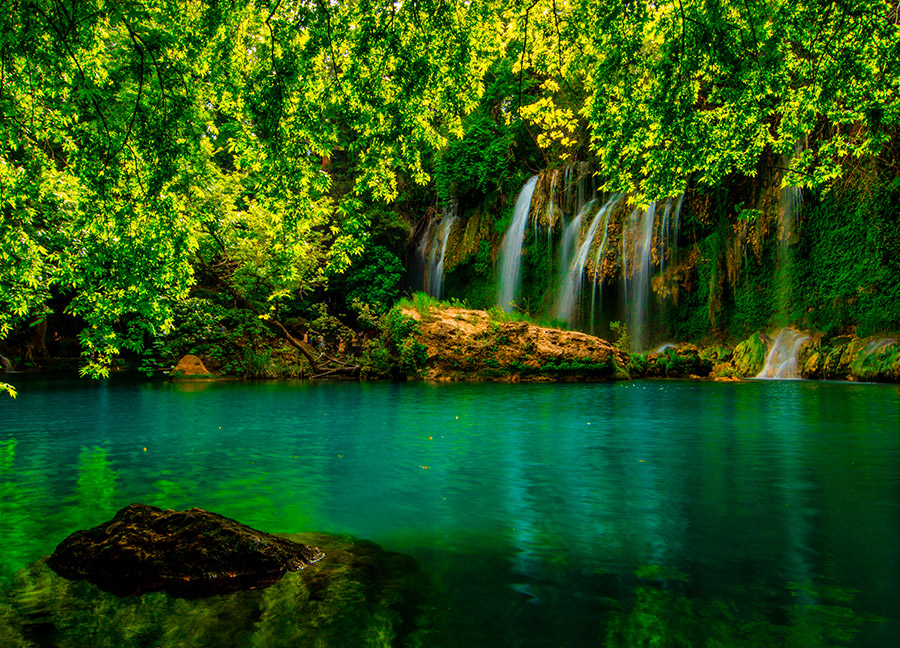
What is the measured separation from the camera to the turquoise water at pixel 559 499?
9.28ft

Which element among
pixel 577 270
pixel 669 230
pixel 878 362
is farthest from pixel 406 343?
pixel 878 362

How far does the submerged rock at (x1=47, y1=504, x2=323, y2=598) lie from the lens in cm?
304

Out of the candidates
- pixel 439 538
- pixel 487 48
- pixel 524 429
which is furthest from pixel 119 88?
pixel 524 429

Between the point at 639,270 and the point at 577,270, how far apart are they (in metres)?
2.51

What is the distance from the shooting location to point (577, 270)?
907 inches

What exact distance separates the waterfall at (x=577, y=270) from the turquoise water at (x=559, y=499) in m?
12.3

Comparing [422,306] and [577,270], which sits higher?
[577,270]

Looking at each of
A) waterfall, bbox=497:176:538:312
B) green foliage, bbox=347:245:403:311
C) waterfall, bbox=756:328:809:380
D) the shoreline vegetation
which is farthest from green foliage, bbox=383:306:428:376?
waterfall, bbox=756:328:809:380

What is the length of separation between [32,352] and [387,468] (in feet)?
89.3

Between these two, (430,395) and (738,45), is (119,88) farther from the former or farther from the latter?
(430,395)

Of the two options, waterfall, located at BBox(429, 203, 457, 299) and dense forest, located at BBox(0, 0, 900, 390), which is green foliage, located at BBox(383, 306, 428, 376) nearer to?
dense forest, located at BBox(0, 0, 900, 390)

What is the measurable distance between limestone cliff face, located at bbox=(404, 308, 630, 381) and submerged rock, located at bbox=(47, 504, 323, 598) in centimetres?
1511

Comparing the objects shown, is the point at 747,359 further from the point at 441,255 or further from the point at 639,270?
the point at 441,255

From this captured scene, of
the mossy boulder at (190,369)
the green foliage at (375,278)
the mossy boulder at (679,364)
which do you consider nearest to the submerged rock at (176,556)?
the mossy boulder at (679,364)
